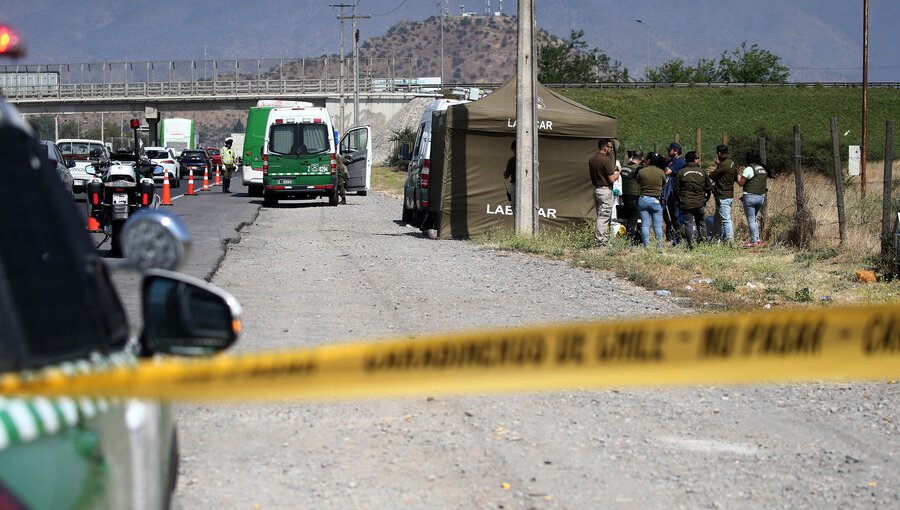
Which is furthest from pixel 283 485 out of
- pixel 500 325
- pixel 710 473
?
pixel 500 325

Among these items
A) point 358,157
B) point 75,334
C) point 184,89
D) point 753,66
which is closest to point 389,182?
point 358,157

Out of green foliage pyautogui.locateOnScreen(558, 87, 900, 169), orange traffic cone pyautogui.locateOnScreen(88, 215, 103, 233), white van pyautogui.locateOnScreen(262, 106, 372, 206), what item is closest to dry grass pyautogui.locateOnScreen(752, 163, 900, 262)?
orange traffic cone pyautogui.locateOnScreen(88, 215, 103, 233)

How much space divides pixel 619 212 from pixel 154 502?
56.4 feet

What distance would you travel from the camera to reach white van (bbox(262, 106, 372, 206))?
30812 mm

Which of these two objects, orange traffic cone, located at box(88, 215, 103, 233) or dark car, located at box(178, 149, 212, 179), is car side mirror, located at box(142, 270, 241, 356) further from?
dark car, located at box(178, 149, 212, 179)

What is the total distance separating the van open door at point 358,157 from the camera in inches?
1422

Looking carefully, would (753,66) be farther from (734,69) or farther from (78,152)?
(78,152)

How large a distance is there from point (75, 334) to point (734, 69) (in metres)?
119

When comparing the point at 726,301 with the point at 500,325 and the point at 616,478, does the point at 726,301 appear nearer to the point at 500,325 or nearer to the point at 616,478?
the point at 500,325

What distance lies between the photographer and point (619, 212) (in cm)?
1947

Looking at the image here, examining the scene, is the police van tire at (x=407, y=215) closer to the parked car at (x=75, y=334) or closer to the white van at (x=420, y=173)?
the white van at (x=420, y=173)

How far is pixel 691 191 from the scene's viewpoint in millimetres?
17688

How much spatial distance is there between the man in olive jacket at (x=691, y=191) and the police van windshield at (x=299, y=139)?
1520 cm

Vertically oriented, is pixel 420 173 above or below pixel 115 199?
above
